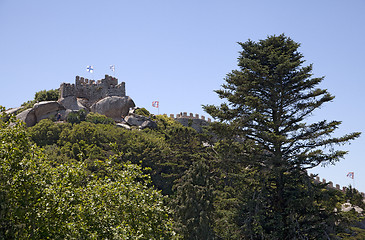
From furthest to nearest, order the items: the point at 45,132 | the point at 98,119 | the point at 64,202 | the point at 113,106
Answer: the point at 113,106
the point at 98,119
the point at 45,132
the point at 64,202

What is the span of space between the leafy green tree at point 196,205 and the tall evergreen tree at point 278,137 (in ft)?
17.8

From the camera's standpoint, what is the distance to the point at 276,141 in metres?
32.2

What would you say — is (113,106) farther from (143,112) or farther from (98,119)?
(143,112)

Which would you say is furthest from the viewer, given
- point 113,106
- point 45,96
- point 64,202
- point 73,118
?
point 45,96

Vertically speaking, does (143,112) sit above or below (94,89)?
below

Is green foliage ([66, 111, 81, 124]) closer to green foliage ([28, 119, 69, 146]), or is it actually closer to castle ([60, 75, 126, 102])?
green foliage ([28, 119, 69, 146])

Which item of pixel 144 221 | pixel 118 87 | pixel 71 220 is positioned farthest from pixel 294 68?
pixel 118 87

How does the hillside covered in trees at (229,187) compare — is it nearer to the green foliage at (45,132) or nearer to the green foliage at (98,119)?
the green foliage at (45,132)

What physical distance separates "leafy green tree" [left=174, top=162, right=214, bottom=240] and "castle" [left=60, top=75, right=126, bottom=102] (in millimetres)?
35438

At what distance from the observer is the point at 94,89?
7450 cm

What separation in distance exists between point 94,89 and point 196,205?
40767mm

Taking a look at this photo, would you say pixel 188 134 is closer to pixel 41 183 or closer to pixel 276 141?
pixel 276 141

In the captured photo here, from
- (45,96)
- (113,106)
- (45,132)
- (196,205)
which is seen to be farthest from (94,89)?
(196,205)

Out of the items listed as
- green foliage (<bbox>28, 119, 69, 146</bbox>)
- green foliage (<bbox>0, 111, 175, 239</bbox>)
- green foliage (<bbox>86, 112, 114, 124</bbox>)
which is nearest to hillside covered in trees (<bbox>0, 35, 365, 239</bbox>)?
green foliage (<bbox>0, 111, 175, 239</bbox>)
